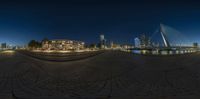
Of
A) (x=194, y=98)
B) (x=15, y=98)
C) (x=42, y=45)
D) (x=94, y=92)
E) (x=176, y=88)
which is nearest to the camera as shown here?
(x=194, y=98)

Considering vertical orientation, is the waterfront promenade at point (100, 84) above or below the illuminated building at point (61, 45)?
below

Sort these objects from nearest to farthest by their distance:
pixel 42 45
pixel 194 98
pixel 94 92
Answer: pixel 194 98, pixel 94 92, pixel 42 45

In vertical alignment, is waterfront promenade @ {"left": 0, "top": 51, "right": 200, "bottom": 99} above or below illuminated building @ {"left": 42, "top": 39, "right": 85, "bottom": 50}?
below

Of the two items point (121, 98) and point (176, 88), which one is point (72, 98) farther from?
point (176, 88)

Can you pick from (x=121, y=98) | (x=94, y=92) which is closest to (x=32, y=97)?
(x=94, y=92)

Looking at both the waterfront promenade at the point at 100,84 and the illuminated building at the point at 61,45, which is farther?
the illuminated building at the point at 61,45

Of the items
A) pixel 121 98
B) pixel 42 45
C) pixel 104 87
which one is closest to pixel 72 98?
pixel 121 98

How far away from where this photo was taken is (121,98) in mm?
3861

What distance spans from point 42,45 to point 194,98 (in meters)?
77.1

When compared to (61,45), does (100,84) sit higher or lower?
lower

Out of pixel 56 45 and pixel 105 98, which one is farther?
pixel 56 45

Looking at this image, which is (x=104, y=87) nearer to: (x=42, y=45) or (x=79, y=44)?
(x=42, y=45)

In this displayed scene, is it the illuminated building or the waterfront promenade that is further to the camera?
the illuminated building

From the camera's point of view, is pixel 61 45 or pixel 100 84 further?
pixel 61 45
